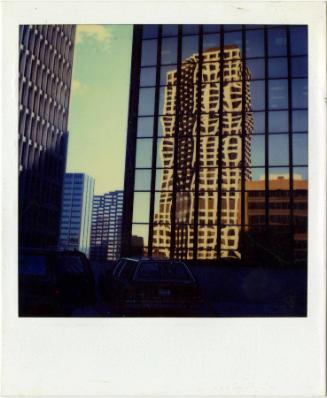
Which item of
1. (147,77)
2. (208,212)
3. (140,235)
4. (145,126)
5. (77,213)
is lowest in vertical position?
(140,235)

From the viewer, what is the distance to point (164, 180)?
6.94 m

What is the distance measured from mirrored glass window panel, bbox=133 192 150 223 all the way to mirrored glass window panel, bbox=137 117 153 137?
1.08 metres

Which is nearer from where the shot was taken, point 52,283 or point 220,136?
point 52,283

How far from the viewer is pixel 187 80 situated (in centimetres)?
646

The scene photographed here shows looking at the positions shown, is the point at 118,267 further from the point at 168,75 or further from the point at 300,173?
the point at 168,75

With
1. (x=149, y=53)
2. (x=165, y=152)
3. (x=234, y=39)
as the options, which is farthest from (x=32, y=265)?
(x=234, y=39)

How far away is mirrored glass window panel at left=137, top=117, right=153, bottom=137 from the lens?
6721 mm

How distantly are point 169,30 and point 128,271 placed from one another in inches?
143

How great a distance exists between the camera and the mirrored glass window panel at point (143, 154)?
6.93 m

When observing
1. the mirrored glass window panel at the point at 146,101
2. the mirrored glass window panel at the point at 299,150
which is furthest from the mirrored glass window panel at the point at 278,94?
the mirrored glass window panel at the point at 146,101

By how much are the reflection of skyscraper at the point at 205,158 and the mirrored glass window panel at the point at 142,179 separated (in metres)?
0.29

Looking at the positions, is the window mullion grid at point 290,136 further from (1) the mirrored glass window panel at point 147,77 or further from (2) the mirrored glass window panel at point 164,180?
(1) the mirrored glass window panel at point 147,77
